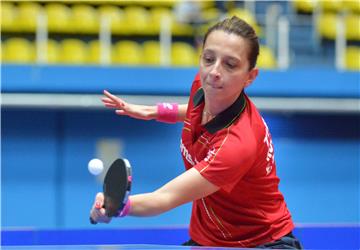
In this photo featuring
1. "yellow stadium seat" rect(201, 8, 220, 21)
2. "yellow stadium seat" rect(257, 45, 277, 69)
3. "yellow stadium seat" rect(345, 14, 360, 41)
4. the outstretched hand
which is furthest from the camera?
"yellow stadium seat" rect(345, 14, 360, 41)

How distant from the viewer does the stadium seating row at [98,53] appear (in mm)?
6840

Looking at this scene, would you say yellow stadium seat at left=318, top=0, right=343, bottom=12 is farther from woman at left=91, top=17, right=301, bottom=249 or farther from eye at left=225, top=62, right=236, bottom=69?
eye at left=225, top=62, right=236, bottom=69

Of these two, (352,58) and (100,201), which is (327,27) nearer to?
(352,58)

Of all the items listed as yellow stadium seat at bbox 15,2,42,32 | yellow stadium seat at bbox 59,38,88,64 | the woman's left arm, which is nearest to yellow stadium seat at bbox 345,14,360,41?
yellow stadium seat at bbox 59,38,88,64

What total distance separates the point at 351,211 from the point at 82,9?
3.69 metres

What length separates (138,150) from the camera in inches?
244

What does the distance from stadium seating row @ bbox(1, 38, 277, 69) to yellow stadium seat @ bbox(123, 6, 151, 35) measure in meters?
0.34

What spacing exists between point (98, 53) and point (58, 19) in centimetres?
107

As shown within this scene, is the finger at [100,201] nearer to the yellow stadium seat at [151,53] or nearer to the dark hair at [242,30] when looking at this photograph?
the dark hair at [242,30]

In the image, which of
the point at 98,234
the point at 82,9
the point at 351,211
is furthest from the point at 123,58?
the point at 98,234

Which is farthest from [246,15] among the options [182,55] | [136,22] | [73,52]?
[73,52]

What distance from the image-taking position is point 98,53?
695 cm

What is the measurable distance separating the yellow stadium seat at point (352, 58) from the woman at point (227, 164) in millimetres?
4995

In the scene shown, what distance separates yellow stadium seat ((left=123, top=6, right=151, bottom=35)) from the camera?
786cm
